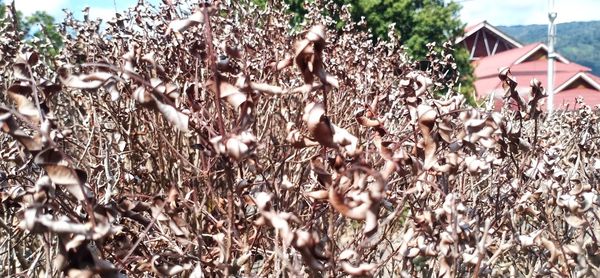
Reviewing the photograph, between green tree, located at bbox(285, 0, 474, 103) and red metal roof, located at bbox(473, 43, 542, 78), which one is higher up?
green tree, located at bbox(285, 0, 474, 103)

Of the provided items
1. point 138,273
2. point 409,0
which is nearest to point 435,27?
point 409,0

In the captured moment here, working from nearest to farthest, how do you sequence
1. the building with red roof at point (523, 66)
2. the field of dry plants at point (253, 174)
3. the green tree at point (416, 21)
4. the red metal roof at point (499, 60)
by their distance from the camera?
1. the field of dry plants at point (253, 174)
2. the green tree at point (416, 21)
3. the building with red roof at point (523, 66)
4. the red metal roof at point (499, 60)

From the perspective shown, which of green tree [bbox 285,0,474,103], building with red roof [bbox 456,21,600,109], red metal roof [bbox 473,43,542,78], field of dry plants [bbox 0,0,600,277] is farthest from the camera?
red metal roof [bbox 473,43,542,78]

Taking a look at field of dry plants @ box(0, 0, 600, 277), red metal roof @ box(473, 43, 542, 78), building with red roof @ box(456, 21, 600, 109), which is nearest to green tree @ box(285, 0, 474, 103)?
building with red roof @ box(456, 21, 600, 109)

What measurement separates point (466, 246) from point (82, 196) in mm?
1000

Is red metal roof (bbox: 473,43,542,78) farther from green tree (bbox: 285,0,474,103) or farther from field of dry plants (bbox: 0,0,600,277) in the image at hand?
field of dry plants (bbox: 0,0,600,277)

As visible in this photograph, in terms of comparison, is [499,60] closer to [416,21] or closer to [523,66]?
[523,66]

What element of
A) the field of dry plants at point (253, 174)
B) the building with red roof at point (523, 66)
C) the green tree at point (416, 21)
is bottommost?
the building with red roof at point (523, 66)

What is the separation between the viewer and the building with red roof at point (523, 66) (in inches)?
1177

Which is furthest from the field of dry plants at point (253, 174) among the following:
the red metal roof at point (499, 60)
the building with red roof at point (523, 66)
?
the red metal roof at point (499, 60)

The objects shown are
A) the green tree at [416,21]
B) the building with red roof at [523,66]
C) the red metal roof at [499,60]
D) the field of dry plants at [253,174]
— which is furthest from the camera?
the red metal roof at [499,60]

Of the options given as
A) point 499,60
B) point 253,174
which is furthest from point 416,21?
point 253,174

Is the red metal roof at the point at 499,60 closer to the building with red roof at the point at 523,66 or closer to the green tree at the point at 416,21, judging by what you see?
the building with red roof at the point at 523,66

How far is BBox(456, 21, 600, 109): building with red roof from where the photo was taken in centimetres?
2989
